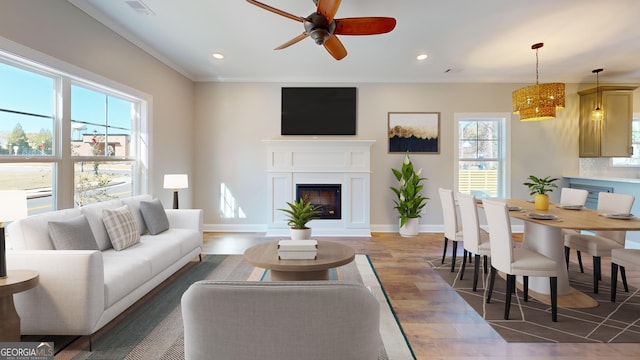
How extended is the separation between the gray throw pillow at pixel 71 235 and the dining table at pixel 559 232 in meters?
3.49

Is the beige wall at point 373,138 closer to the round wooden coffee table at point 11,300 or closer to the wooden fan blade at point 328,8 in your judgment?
the wooden fan blade at point 328,8

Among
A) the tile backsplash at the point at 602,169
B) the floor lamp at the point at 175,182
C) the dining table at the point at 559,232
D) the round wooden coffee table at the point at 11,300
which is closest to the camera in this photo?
the round wooden coffee table at the point at 11,300

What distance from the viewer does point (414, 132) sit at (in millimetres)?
5727

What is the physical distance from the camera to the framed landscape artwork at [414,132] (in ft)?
18.7

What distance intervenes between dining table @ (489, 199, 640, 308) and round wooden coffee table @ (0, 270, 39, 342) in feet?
11.4

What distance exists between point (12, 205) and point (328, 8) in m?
2.43

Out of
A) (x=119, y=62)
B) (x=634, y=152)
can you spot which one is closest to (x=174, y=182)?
(x=119, y=62)

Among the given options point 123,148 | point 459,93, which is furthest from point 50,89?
point 459,93

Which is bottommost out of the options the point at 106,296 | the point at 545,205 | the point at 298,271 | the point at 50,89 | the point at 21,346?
the point at 21,346

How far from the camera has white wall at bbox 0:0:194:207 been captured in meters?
2.54

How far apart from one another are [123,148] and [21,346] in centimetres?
277

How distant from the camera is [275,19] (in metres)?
3.37

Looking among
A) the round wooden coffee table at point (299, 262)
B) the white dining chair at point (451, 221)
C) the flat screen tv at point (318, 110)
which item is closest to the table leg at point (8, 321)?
the round wooden coffee table at point (299, 262)

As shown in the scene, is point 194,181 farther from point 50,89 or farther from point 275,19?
point 275,19
